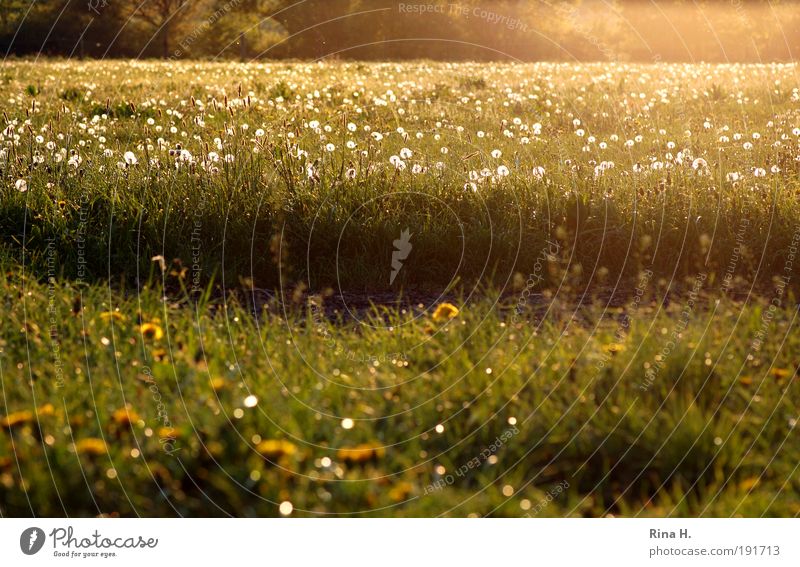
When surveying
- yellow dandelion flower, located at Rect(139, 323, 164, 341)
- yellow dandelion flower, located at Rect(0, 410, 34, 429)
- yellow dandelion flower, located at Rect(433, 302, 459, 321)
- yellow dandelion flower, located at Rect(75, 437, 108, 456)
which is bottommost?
yellow dandelion flower, located at Rect(75, 437, 108, 456)

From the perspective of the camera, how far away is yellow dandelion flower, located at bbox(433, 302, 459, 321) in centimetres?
313

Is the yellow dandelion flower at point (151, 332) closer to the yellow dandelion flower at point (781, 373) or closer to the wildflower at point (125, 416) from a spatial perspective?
the wildflower at point (125, 416)

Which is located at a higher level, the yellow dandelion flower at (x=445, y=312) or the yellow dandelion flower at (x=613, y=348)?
the yellow dandelion flower at (x=445, y=312)

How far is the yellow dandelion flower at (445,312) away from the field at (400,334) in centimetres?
2

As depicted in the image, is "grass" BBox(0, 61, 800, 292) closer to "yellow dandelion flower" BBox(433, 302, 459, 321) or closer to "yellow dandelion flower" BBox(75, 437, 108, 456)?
"yellow dandelion flower" BBox(433, 302, 459, 321)

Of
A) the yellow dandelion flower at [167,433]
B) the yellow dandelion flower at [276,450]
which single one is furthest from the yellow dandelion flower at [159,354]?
the yellow dandelion flower at [276,450]

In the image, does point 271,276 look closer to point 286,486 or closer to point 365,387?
point 365,387

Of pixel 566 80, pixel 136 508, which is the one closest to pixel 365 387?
pixel 136 508

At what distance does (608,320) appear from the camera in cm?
348

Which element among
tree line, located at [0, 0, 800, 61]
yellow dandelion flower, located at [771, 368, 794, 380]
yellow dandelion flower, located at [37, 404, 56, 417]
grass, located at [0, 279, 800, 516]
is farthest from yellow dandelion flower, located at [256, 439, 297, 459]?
tree line, located at [0, 0, 800, 61]

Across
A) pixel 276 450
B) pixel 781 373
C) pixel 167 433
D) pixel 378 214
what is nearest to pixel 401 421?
pixel 276 450

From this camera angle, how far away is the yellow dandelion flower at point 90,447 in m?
2.06

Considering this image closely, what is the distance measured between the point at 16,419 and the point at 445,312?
1562 mm
